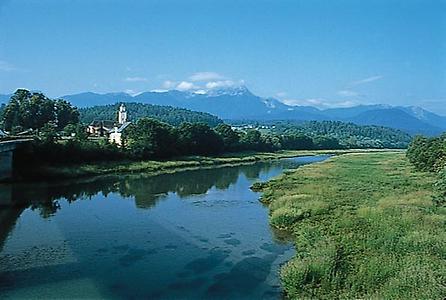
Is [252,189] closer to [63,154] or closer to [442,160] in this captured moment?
[442,160]

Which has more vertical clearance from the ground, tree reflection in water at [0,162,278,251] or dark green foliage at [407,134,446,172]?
dark green foliage at [407,134,446,172]

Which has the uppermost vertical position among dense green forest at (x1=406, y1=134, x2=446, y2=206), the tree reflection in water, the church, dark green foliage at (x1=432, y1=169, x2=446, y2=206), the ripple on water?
the church

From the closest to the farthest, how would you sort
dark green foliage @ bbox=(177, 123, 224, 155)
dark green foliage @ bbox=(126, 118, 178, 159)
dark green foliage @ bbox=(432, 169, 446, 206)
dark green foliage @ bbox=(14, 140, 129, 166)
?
dark green foliage @ bbox=(432, 169, 446, 206) → dark green foliage @ bbox=(14, 140, 129, 166) → dark green foliage @ bbox=(126, 118, 178, 159) → dark green foliage @ bbox=(177, 123, 224, 155)

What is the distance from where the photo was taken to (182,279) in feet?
44.0

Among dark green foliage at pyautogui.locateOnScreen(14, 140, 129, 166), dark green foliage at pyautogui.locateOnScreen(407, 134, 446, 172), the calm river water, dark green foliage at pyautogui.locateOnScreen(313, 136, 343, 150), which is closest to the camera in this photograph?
the calm river water

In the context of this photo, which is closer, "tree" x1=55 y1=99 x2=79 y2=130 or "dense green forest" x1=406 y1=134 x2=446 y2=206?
"dense green forest" x1=406 y1=134 x2=446 y2=206

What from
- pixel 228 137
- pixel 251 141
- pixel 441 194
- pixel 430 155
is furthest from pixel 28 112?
pixel 441 194

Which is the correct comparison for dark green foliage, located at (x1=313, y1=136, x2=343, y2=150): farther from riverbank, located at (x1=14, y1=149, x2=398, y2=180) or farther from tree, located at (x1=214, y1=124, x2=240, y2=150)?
riverbank, located at (x1=14, y1=149, x2=398, y2=180)

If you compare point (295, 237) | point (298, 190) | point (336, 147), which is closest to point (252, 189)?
point (298, 190)

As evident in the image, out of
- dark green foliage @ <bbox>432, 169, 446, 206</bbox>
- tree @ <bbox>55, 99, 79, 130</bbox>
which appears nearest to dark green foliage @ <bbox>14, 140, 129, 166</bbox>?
tree @ <bbox>55, 99, 79, 130</bbox>

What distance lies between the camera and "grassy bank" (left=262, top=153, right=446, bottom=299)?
10.9 meters

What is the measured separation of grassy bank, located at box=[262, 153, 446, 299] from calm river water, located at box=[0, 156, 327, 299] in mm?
995

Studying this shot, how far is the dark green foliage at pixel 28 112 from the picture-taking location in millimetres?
51625

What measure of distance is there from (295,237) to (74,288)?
27.5ft
